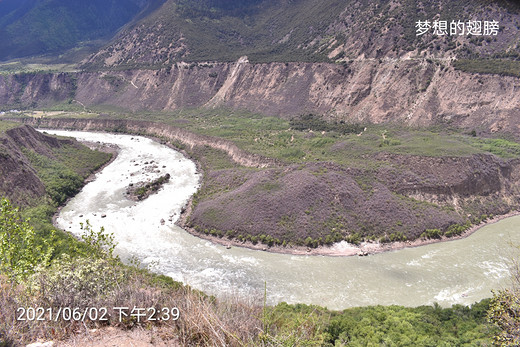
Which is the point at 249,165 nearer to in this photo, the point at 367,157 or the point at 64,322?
the point at 367,157

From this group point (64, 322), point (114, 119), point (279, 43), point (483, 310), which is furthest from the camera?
point (279, 43)

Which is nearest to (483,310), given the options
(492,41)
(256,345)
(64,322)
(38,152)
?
(256,345)

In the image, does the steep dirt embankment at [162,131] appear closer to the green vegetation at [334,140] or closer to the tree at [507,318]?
the green vegetation at [334,140]

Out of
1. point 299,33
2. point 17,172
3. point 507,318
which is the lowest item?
point 507,318

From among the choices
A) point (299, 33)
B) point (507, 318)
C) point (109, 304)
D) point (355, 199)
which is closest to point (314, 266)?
point (355, 199)

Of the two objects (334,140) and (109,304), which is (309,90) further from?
(109,304)

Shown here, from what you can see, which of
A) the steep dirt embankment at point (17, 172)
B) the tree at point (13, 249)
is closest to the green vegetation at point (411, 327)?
the tree at point (13, 249)

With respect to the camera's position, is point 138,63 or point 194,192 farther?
point 138,63

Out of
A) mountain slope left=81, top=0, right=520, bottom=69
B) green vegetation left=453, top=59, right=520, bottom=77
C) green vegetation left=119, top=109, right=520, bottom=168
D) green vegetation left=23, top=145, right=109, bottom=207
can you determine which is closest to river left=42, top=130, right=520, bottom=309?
green vegetation left=23, top=145, right=109, bottom=207
